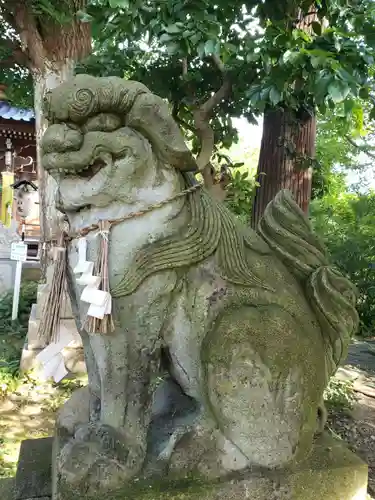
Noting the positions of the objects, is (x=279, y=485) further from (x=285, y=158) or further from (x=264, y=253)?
(x=285, y=158)

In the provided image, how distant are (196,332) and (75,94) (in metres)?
0.71

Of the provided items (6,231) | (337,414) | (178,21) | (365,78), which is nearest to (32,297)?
(6,231)

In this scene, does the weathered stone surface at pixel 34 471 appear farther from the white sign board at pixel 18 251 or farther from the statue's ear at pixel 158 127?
the white sign board at pixel 18 251

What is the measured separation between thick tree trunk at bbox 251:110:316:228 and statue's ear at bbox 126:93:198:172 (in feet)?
7.94

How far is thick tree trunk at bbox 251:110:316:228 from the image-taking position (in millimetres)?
3625

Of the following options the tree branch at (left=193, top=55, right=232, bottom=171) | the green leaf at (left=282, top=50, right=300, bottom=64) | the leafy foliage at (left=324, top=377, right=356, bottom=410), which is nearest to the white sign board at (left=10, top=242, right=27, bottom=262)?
the tree branch at (left=193, top=55, right=232, bottom=171)

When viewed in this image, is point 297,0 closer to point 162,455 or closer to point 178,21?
point 178,21

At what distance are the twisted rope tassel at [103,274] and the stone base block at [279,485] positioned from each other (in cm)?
40

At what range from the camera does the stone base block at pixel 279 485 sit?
3.77ft

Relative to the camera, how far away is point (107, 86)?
3.87ft

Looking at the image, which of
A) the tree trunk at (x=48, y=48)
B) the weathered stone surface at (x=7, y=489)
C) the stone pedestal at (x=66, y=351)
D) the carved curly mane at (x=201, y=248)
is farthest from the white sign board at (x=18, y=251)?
the carved curly mane at (x=201, y=248)

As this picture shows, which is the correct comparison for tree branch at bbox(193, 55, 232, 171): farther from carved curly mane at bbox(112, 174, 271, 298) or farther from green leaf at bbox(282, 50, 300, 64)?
carved curly mane at bbox(112, 174, 271, 298)

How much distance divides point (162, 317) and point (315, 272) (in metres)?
0.50

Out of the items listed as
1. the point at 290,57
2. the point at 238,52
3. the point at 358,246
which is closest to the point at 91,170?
the point at 290,57
